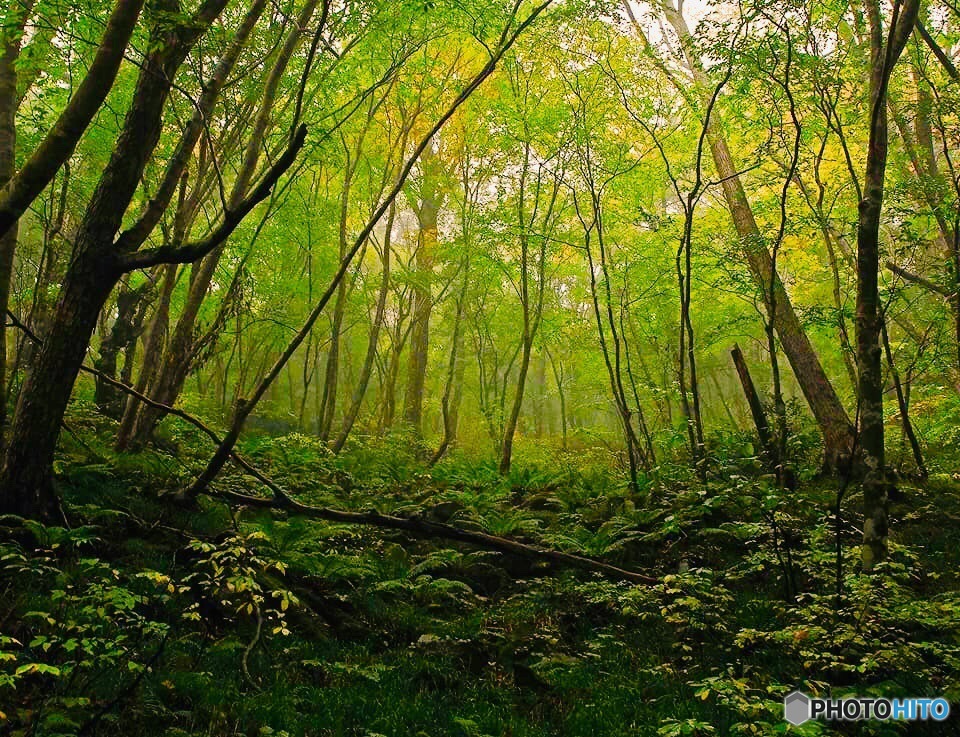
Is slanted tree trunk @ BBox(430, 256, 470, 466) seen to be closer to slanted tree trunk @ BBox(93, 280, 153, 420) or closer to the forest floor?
the forest floor

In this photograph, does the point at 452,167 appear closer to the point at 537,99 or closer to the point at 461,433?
the point at 537,99

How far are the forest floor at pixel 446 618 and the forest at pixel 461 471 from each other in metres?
0.04

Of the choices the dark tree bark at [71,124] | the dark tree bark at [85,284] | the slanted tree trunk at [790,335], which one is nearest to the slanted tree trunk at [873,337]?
the slanted tree trunk at [790,335]

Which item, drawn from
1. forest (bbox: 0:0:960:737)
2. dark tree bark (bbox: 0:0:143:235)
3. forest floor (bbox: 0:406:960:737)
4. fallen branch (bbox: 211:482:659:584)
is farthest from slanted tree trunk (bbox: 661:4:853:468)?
dark tree bark (bbox: 0:0:143:235)

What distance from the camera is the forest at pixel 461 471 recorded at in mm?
4082

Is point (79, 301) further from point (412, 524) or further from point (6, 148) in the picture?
point (412, 524)

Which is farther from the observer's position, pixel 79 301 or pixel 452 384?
pixel 452 384

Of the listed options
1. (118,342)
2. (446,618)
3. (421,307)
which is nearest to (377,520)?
(446,618)

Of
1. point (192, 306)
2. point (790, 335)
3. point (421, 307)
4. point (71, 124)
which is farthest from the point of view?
point (421, 307)

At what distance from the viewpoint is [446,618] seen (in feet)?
21.0

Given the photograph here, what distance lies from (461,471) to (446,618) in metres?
6.77

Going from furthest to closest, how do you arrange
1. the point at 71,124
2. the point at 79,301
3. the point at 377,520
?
Answer: the point at 377,520 < the point at 79,301 < the point at 71,124

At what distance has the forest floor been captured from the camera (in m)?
3.71

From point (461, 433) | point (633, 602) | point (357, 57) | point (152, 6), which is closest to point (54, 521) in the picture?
point (152, 6)
